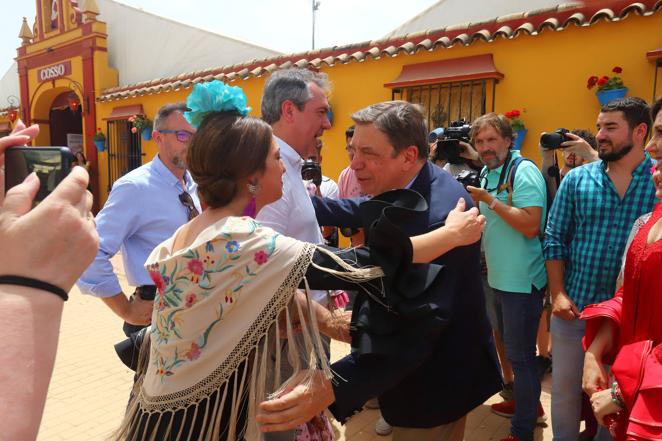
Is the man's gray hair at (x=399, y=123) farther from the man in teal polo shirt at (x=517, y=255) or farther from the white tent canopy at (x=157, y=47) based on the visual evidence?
the white tent canopy at (x=157, y=47)

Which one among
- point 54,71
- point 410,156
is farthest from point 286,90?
point 54,71

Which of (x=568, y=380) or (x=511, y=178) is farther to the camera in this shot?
(x=511, y=178)

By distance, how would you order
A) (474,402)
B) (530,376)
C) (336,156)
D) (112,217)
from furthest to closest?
(336,156)
(530,376)
(112,217)
(474,402)

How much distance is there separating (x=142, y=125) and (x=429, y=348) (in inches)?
386

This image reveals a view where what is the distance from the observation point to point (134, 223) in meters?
2.59

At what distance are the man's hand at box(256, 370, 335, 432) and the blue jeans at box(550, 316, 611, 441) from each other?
193 centimetres

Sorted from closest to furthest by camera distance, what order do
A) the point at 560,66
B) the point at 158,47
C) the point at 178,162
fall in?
the point at 178,162
the point at 560,66
the point at 158,47

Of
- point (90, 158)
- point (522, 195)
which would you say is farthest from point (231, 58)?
point (522, 195)

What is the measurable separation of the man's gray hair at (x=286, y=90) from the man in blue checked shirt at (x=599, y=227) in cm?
167

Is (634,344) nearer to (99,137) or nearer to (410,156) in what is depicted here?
(410,156)

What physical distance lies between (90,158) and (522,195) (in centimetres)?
1143

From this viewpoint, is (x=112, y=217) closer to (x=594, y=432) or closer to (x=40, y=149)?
(x=40, y=149)

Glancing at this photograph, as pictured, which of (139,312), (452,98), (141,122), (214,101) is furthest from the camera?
(141,122)

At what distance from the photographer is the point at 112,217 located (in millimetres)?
2525
